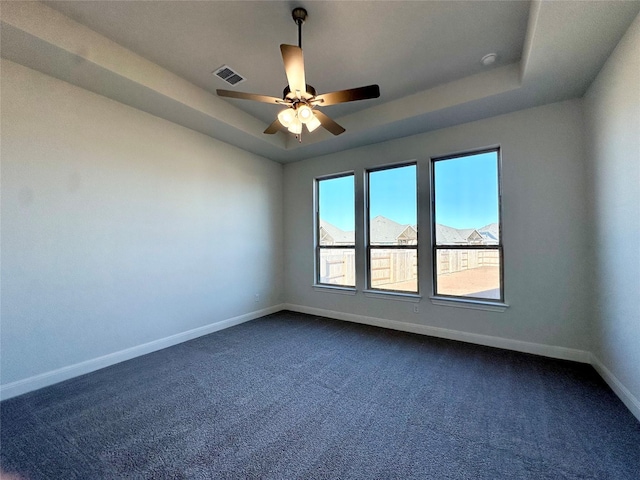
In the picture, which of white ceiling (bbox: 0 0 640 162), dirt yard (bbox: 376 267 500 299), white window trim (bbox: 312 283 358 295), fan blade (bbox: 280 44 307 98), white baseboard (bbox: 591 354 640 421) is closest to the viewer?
fan blade (bbox: 280 44 307 98)

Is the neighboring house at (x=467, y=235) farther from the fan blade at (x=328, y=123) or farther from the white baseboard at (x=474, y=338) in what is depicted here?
the fan blade at (x=328, y=123)

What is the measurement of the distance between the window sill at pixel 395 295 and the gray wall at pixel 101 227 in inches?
88.7

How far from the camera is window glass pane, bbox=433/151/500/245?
3.56 metres

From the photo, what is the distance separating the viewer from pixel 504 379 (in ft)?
8.54

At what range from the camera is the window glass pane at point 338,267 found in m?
4.74

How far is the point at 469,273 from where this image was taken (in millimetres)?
3705

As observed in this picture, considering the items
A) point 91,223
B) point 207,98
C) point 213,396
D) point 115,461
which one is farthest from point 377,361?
point 207,98

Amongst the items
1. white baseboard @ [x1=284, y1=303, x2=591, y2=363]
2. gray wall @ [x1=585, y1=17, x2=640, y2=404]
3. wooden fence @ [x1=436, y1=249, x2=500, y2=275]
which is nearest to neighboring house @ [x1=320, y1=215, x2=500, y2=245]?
wooden fence @ [x1=436, y1=249, x2=500, y2=275]

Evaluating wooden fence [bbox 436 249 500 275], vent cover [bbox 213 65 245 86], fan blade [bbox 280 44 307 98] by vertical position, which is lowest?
wooden fence [bbox 436 249 500 275]

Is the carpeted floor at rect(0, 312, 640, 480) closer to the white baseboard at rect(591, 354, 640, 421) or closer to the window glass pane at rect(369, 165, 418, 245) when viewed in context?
the white baseboard at rect(591, 354, 640, 421)

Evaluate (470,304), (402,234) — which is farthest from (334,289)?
(470,304)

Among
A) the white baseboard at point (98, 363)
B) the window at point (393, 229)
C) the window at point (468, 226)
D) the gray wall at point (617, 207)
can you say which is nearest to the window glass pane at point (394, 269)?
the window at point (393, 229)

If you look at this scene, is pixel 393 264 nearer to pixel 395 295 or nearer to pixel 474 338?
pixel 395 295

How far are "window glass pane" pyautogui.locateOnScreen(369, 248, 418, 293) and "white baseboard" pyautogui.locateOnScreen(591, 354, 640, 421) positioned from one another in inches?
78.0
